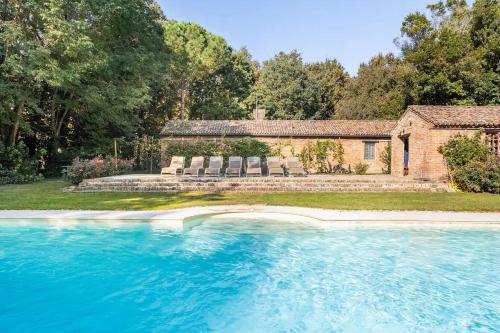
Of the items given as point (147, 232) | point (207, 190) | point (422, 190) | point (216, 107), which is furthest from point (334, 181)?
point (216, 107)

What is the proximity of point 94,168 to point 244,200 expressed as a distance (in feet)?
29.4

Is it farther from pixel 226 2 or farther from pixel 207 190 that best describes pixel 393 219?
pixel 226 2

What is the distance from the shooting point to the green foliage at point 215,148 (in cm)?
2566

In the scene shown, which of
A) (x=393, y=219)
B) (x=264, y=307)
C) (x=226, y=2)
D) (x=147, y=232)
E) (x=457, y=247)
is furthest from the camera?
(x=226, y=2)

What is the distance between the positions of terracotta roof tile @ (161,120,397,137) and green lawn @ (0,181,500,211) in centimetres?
1176

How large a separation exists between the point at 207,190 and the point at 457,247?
36.4ft

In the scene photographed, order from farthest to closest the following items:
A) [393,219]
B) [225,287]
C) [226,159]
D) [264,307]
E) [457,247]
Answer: [226,159] < [393,219] < [457,247] < [225,287] < [264,307]

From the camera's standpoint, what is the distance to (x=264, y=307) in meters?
5.67

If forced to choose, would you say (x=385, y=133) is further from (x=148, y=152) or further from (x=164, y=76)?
(x=148, y=152)

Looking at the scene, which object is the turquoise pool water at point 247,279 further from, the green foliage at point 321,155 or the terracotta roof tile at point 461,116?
the green foliage at point 321,155

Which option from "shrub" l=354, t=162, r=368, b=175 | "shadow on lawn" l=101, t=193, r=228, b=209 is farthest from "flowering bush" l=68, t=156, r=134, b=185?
"shrub" l=354, t=162, r=368, b=175

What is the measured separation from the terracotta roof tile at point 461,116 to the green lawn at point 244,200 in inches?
180

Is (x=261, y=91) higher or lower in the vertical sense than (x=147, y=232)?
higher

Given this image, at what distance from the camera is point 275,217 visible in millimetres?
11188
